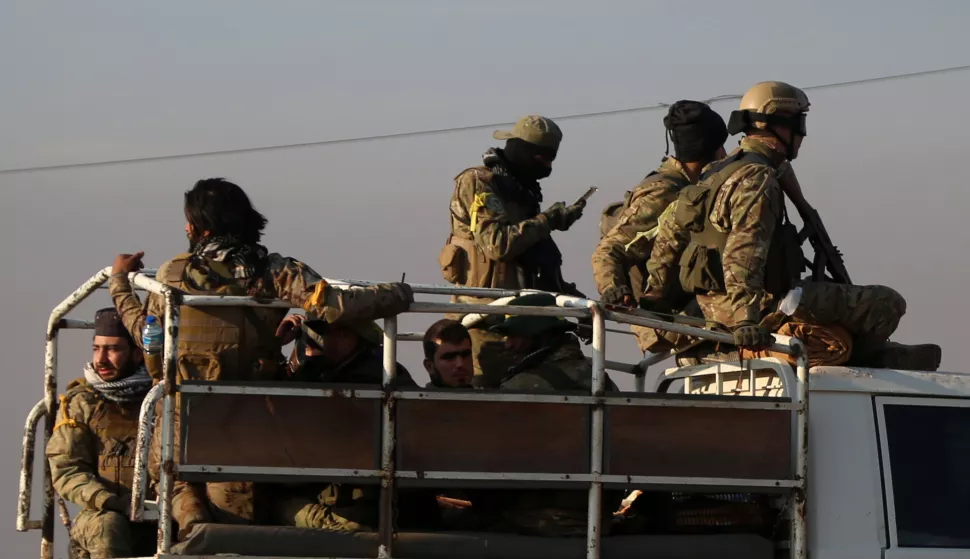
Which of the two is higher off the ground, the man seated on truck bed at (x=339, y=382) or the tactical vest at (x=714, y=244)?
the tactical vest at (x=714, y=244)

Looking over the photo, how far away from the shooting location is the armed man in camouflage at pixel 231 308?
521 centimetres

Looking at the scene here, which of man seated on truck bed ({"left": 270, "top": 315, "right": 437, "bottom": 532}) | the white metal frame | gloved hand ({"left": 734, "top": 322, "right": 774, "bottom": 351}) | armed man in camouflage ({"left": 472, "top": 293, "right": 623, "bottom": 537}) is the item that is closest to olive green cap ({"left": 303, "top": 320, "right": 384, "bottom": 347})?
man seated on truck bed ({"left": 270, "top": 315, "right": 437, "bottom": 532})

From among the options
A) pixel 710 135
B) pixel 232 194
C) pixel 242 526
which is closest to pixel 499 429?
pixel 242 526

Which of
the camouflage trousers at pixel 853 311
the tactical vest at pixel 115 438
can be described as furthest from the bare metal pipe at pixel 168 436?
the camouflage trousers at pixel 853 311

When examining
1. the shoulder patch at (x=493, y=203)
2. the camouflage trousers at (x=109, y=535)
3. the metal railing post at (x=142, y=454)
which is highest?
the shoulder patch at (x=493, y=203)

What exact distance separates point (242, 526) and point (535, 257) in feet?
9.24

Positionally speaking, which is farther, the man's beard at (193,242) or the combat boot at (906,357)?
the combat boot at (906,357)

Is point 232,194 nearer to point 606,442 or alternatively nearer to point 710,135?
point 606,442

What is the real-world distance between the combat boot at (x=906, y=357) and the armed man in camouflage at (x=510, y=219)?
172 cm

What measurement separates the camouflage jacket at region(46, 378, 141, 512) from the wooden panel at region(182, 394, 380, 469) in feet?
4.24

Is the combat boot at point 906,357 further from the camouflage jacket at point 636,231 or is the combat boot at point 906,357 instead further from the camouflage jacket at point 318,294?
the camouflage jacket at point 318,294

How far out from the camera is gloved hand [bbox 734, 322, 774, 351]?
18.1ft

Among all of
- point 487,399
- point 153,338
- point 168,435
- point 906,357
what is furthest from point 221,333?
point 906,357

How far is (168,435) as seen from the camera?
493cm
